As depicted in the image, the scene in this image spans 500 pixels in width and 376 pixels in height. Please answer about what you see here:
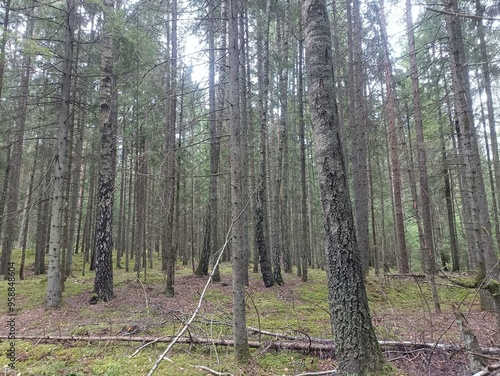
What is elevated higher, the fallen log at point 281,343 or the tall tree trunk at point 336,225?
the tall tree trunk at point 336,225

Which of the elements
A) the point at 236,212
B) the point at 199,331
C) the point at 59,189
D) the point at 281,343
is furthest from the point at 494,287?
the point at 59,189

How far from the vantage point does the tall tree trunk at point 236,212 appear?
13.0 ft

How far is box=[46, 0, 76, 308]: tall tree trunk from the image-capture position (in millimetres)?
7844

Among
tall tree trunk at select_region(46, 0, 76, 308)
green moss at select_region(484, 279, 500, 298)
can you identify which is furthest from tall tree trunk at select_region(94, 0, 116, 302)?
green moss at select_region(484, 279, 500, 298)

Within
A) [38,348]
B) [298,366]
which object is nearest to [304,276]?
[298,366]

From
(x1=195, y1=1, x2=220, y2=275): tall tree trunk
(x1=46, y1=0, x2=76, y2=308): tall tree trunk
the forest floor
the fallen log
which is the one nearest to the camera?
the forest floor

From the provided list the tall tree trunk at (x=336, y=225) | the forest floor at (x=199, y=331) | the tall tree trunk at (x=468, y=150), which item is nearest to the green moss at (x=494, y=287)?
the forest floor at (x=199, y=331)

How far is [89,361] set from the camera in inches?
166

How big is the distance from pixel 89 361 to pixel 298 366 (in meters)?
2.82

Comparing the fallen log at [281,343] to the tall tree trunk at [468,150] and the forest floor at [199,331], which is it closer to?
the forest floor at [199,331]

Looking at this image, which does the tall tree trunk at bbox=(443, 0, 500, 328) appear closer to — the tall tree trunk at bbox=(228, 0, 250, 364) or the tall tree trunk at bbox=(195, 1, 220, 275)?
the tall tree trunk at bbox=(228, 0, 250, 364)

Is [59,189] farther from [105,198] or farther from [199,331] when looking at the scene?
Answer: [199,331]

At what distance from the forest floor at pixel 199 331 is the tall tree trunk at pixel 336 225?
914mm

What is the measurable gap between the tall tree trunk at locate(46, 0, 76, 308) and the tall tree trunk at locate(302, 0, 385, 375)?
739cm
